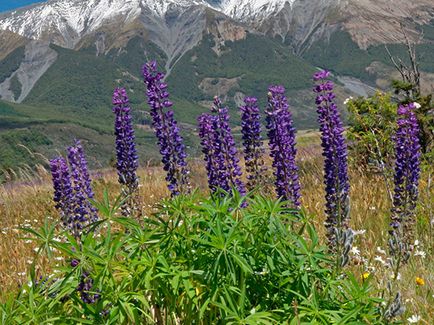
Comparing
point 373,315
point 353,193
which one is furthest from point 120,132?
point 373,315

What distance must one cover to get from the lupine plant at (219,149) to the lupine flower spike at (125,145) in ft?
4.39

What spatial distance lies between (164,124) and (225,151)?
699 millimetres

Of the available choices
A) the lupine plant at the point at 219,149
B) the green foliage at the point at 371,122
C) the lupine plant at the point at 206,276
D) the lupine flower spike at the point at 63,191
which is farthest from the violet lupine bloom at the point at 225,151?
the green foliage at the point at 371,122

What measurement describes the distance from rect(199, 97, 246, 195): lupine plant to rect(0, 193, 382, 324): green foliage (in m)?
2.30

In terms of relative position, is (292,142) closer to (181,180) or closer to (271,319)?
(181,180)

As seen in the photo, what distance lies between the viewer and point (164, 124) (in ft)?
18.7

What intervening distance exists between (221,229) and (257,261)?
1.02 ft

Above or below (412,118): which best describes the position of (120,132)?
below

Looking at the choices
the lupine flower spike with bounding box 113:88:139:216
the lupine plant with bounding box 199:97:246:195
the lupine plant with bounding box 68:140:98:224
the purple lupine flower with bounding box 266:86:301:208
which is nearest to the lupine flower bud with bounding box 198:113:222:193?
the lupine plant with bounding box 199:97:246:195

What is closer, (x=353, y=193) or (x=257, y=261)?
(x=257, y=261)

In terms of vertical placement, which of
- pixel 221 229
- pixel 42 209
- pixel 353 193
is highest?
pixel 221 229

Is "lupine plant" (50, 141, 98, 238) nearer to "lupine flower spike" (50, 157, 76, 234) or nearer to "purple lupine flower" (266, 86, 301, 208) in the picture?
"lupine flower spike" (50, 157, 76, 234)

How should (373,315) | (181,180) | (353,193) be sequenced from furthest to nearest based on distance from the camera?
1. (353,193)
2. (181,180)
3. (373,315)

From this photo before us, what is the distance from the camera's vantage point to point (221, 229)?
283 cm
